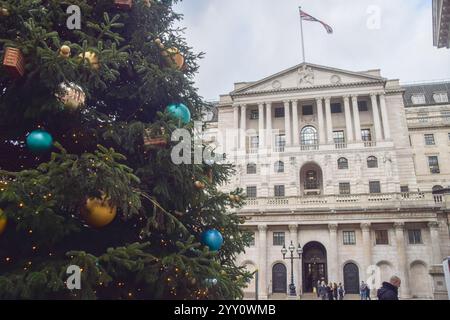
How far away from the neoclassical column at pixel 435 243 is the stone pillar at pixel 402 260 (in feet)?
8.27

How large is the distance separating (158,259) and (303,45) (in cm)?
4608

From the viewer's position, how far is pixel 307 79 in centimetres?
4731

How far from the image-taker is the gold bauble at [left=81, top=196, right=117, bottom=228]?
5.61 m

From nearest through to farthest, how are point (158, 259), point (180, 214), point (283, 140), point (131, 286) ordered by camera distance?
1. point (158, 259)
2. point (131, 286)
3. point (180, 214)
4. point (283, 140)

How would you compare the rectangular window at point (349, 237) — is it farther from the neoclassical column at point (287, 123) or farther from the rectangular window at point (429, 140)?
the rectangular window at point (429, 140)

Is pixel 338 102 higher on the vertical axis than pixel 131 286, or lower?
higher

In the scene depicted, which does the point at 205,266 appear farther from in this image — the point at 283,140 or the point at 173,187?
the point at 283,140

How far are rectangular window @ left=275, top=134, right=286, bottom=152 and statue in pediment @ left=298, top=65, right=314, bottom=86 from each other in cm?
691

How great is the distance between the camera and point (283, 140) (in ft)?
154

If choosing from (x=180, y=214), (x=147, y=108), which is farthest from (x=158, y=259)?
(x=147, y=108)

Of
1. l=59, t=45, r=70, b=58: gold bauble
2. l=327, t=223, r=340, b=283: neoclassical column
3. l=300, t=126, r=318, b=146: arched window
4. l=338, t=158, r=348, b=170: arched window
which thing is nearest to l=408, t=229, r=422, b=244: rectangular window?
l=327, t=223, r=340, b=283: neoclassical column

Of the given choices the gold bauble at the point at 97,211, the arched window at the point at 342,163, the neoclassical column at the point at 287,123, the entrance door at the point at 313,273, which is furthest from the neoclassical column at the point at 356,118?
the gold bauble at the point at 97,211

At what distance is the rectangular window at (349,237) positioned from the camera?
38475 mm

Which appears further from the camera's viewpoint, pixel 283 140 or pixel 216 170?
pixel 283 140
